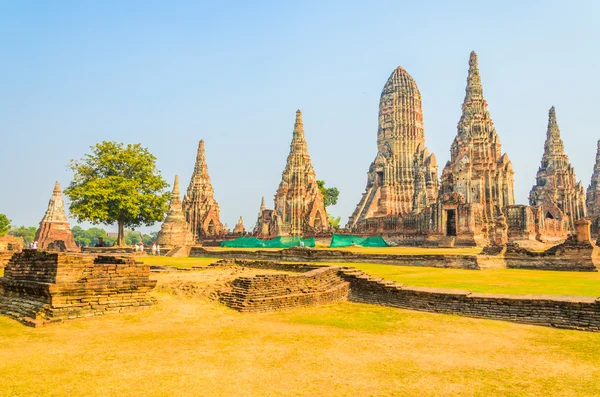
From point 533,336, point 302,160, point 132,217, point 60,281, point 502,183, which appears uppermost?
point 302,160

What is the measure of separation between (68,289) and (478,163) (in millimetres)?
42861

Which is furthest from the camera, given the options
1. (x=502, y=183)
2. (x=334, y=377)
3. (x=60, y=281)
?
(x=502, y=183)

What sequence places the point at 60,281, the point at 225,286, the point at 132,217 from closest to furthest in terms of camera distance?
the point at 60,281 → the point at 225,286 → the point at 132,217

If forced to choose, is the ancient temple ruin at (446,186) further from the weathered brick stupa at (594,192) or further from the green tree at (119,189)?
the weathered brick stupa at (594,192)

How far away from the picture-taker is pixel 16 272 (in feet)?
33.3

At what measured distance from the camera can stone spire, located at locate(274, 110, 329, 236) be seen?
5025 cm

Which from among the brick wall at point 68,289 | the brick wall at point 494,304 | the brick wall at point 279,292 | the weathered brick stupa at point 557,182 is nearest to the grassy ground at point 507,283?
the brick wall at point 494,304

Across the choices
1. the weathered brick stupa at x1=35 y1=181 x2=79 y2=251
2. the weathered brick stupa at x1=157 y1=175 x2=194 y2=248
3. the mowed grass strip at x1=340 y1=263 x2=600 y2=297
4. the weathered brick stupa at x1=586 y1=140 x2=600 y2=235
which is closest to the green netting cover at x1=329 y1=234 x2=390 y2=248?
the weathered brick stupa at x1=157 y1=175 x2=194 y2=248

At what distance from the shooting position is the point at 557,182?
64.9m

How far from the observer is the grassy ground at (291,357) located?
4.93m

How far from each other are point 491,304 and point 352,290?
148 inches

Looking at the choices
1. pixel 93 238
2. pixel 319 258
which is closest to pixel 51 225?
pixel 319 258

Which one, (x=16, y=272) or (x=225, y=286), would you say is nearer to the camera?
(x=16, y=272)

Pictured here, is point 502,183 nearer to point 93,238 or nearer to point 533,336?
point 533,336
